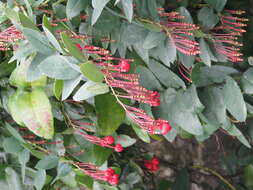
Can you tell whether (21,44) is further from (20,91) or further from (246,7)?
Result: (246,7)

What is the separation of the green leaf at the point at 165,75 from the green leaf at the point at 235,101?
0.30ft

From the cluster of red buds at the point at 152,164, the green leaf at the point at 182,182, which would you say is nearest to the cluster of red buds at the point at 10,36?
the cluster of red buds at the point at 152,164

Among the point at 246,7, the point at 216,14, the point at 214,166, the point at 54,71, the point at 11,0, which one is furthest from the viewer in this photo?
the point at 214,166

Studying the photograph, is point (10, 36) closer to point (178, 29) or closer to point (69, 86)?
point (69, 86)

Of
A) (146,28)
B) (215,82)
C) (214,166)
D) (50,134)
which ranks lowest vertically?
(214,166)

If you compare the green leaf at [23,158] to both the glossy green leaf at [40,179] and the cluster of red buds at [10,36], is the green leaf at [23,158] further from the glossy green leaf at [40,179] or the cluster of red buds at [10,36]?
the cluster of red buds at [10,36]

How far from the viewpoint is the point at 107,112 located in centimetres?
76

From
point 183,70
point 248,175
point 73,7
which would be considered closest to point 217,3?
point 183,70

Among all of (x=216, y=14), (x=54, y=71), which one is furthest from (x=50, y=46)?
(x=216, y=14)

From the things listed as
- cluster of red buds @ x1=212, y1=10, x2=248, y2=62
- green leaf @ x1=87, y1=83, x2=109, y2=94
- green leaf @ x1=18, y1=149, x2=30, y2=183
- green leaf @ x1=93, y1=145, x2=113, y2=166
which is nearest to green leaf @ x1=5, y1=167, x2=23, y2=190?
green leaf @ x1=18, y1=149, x2=30, y2=183

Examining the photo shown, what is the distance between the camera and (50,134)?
725mm

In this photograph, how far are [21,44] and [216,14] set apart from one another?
0.43 m

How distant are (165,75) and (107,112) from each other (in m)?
0.15

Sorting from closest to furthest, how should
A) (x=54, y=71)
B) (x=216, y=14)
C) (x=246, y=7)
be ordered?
(x=54, y=71), (x=216, y=14), (x=246, y=7)
